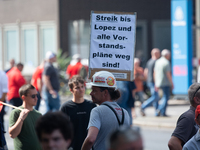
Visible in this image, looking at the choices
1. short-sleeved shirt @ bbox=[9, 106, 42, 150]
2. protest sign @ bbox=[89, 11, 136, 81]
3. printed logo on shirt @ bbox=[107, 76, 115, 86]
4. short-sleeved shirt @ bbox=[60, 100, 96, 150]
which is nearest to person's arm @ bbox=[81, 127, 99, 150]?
printed logo on shirt @ bbox=[107, 76, 115, 86]

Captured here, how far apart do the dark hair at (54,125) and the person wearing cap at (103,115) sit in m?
1.37

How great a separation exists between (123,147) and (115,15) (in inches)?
143

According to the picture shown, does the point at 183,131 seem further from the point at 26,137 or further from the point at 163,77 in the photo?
the point at 163,77

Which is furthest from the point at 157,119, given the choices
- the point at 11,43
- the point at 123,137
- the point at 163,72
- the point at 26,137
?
the point at 11,43

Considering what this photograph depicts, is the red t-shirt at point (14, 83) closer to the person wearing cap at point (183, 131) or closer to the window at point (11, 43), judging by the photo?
the person wearing cap at point (183, 131)

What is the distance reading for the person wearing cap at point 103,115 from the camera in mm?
4020

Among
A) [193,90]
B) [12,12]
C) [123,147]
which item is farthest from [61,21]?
[123,147]

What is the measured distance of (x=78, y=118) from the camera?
5.42m

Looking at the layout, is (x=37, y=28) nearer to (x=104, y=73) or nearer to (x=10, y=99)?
(x=10, y=99)

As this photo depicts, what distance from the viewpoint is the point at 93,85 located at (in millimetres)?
4305

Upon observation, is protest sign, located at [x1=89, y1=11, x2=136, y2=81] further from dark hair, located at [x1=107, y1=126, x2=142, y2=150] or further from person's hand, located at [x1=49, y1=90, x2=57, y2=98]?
person's hand, located at [x1=49, y1=90, x2=57, y2=98]

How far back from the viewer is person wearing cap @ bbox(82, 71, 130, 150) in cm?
402

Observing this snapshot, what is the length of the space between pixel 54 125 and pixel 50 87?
8476 mm

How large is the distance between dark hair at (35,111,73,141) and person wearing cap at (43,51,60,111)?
831 centimetres
